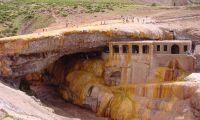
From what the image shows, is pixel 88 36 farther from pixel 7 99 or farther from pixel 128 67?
pixel 7 99

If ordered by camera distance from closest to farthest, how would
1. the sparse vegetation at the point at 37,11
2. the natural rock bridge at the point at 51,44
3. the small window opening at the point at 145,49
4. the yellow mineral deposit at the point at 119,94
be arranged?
the yellow mineral deposit at the point at 119,94 < the small window opening at the point at 145,49 < the natural rock bridge at the point at 51,44 < the sparse vegetation at the point at 37,11

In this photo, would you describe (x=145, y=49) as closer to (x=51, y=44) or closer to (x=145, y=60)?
(x=145, y=60)

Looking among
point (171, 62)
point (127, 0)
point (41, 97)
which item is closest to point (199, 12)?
point (171, 62)

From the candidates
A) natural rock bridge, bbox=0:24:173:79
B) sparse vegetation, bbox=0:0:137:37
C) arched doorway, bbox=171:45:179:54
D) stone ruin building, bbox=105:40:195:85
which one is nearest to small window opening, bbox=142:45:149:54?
stone ruin building, bbox=105:40:195:85

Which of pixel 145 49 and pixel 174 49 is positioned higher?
pixel 145 49

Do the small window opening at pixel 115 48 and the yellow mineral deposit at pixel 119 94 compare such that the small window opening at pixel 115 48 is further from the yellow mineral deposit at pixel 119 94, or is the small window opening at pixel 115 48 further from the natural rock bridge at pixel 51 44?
the yellow mineral deposit at pixel 119 94

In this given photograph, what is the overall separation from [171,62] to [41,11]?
37.6 meters

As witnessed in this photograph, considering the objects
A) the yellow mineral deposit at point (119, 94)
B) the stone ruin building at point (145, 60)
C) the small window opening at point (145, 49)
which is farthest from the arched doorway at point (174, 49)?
the yellow mineral deposit at point (119, 94)

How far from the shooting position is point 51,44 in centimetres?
5019

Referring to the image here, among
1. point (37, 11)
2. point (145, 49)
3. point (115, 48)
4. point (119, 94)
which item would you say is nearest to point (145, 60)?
point (145, 49)

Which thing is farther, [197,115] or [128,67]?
[128,67]

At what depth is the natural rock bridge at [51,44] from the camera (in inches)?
1950

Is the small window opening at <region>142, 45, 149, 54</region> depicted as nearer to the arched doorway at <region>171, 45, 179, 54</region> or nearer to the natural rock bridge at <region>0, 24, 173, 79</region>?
the natural rock bridge at <region>0, 24, 173, 79</region>

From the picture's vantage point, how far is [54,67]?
58281mm
